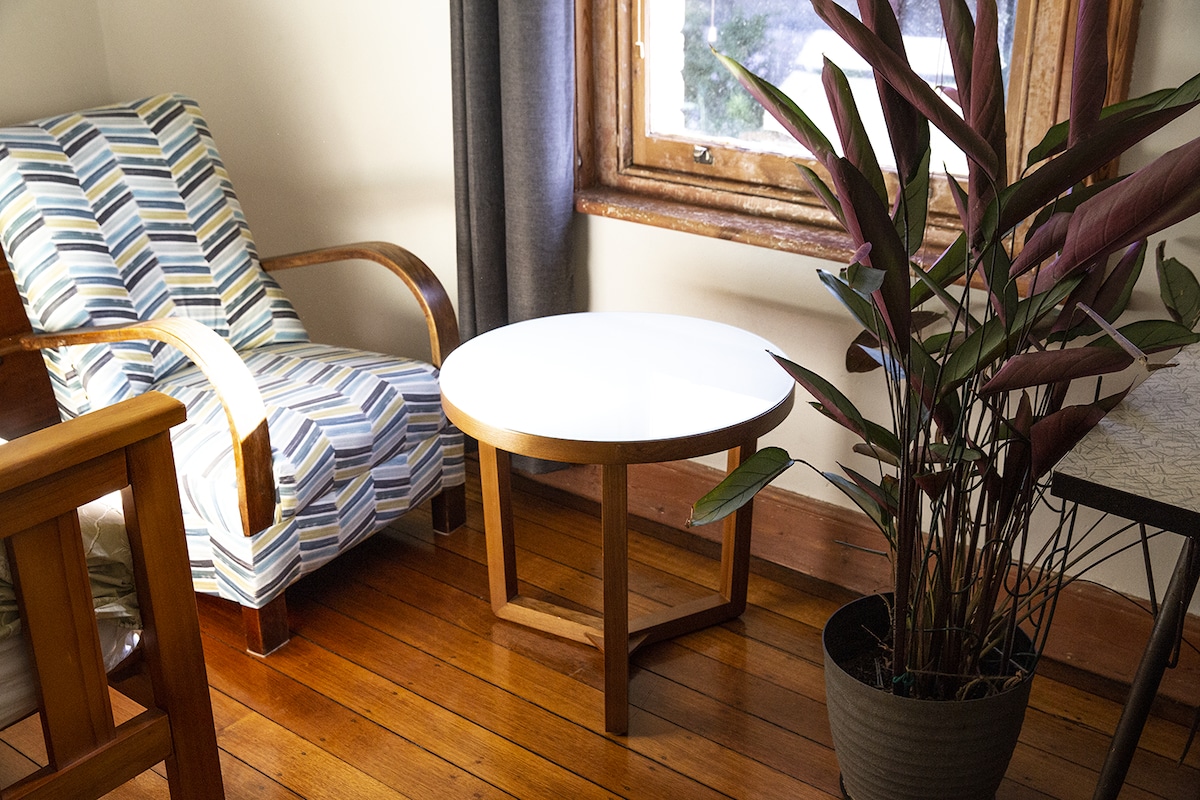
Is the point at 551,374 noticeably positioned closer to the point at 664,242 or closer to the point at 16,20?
the point at 664,242

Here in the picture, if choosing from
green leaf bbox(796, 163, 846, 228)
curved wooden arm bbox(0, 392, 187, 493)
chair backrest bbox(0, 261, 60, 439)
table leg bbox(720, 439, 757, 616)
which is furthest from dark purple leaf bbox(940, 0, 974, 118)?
chair backrest bbox(0, 261, 60, 439)

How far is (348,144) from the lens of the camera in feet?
9.32

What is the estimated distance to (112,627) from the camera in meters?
1.55

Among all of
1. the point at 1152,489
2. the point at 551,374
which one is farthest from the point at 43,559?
the point at 1152,489

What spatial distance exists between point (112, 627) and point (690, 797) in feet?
2.97

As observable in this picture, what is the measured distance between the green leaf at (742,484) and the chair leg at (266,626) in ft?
3.33

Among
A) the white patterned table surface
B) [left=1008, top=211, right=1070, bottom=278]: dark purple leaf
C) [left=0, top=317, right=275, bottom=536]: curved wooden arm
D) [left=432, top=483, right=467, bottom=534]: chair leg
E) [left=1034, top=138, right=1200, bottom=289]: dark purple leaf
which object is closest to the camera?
[left=1034, top=138, right=1200, bottom=289]: dark purple leaf

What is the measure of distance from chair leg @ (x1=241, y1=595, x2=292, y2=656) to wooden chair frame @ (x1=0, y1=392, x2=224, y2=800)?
0.50 m

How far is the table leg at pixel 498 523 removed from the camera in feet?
6.93

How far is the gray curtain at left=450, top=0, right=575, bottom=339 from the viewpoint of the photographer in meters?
2.31

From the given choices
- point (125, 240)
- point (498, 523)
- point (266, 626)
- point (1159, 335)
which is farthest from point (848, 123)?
point (125, 240)

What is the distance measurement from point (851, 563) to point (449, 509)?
89 cm

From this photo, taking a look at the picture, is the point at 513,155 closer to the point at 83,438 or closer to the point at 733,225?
the point at 733,225

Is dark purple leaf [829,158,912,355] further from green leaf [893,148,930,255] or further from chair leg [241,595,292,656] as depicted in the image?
chair leg [241,595,292,656]
